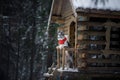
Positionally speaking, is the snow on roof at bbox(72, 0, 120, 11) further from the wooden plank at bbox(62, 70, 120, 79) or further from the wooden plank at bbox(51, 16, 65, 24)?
the wooden plank at bbox(51, 16, 65, 24)

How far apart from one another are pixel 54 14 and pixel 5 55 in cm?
1787

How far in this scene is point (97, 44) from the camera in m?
13.5

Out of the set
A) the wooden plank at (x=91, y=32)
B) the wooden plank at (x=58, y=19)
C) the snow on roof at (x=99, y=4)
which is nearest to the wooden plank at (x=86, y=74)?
the wooden plank at (x=91, y=32)

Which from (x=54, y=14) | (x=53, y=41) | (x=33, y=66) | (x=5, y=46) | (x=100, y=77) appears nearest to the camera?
(x=100, y=77)

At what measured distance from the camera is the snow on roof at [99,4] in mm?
12672

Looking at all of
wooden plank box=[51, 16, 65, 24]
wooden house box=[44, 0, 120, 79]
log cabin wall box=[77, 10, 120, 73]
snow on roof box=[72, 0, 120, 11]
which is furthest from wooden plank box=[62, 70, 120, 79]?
wooden plank box=[51, 16, 65, 24]

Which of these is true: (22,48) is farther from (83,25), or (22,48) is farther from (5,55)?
(83,25)

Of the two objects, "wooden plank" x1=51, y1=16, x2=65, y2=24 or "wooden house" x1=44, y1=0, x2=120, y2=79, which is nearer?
"wooden house" x1=44, y1=0, x2=120, y2=79

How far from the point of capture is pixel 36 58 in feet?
118

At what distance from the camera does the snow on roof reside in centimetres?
1267

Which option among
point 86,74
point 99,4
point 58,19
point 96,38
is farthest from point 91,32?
point 58,19

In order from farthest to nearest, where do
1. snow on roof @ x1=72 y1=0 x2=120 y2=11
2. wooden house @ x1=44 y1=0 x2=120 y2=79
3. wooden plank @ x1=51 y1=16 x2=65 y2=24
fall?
wooden plank @ x1=51 y1=16 x2=65 y2=24, wooden house @ x1=44 y1=0 x2=120 y2=79, snow on roof @ x1=72 y1=0 x2=120 y2=11

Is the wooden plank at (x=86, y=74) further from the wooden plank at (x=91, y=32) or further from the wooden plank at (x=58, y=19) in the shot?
the wooden plank at (x=58, y=19)

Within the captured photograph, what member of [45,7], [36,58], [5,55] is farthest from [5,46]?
[45,7]
